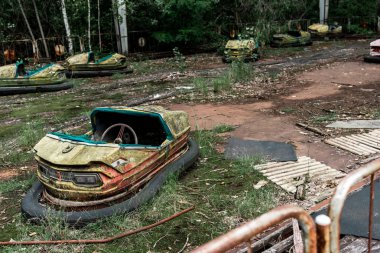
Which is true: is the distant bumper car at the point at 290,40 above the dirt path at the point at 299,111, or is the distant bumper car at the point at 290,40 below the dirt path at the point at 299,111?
above

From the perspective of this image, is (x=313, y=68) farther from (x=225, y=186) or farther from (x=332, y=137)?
(x=225, y=186)

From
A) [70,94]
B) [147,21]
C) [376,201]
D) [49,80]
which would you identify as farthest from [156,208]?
[147,21]

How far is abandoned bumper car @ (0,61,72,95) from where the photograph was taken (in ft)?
35.3

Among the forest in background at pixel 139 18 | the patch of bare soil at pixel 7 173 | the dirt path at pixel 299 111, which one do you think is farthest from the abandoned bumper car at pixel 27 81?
the patch of bare soil at pixel 7 173

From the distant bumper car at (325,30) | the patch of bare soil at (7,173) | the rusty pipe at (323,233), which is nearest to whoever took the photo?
the rusty pipe at (323,233)

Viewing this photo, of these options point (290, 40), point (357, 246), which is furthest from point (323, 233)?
point (290, 40)

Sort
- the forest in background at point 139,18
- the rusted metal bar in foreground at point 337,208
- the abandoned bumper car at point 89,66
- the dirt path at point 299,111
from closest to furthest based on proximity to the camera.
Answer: the rusted metal bar in foreground at point 337,208 < the dirt path at point 299,111 < the abandoned bumper car at point 89,66 < the forest in background at point 139,18

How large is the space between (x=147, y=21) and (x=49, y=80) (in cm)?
763

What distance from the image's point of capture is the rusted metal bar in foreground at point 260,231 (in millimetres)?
1302

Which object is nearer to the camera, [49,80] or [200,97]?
[200,97]

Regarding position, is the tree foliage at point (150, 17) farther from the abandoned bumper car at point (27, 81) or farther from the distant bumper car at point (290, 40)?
the abandoned bumper car at point (27, 81)

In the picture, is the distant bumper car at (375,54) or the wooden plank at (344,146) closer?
the wooden plank at (344,146)

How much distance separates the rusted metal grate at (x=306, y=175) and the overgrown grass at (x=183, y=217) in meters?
0.17

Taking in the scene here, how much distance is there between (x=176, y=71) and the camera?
1323cm
